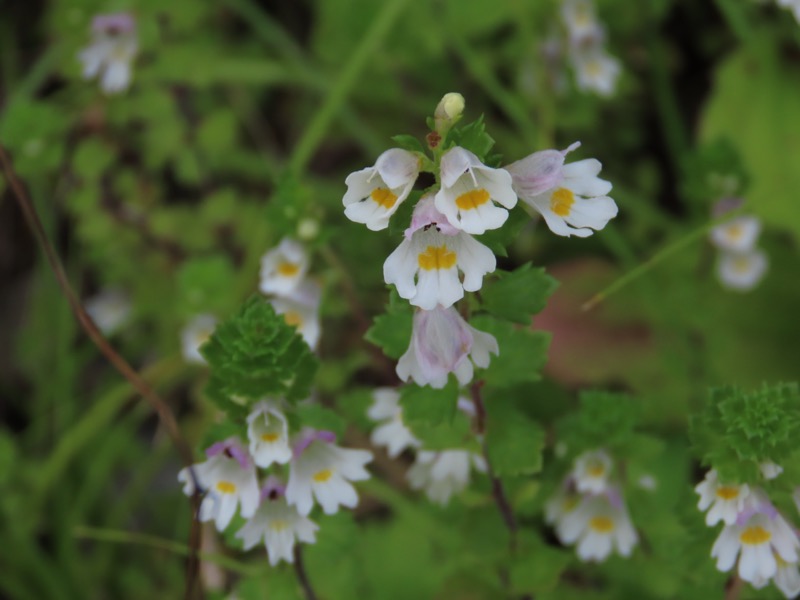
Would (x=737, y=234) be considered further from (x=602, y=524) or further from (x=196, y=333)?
(x=196, y=333)

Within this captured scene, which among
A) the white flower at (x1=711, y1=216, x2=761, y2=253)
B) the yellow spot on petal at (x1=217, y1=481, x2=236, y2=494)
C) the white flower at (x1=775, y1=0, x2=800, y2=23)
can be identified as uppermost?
the white flower at (x1=775, y1=0, x2=800, y2=23)

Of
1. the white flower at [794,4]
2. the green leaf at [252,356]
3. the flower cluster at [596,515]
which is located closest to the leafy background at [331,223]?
the flower cluster at [596,515]

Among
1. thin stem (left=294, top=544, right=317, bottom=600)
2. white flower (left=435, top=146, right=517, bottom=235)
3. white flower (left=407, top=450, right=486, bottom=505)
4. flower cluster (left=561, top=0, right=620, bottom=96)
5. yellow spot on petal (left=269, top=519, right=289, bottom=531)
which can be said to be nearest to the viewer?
white flower (left=435, top=146, right=517, bottom=235)

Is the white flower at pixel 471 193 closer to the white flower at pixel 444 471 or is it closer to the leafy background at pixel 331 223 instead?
the white flower at pixel 444 471

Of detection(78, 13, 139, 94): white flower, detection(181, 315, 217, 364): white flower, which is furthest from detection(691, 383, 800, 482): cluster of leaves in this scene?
detection(78, 13, 139, 94): white flower

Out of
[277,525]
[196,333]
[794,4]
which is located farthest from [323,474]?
[794,4]

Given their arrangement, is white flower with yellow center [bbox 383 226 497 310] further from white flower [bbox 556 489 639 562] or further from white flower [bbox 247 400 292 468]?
white flower [bbox 556 489 639 562]
